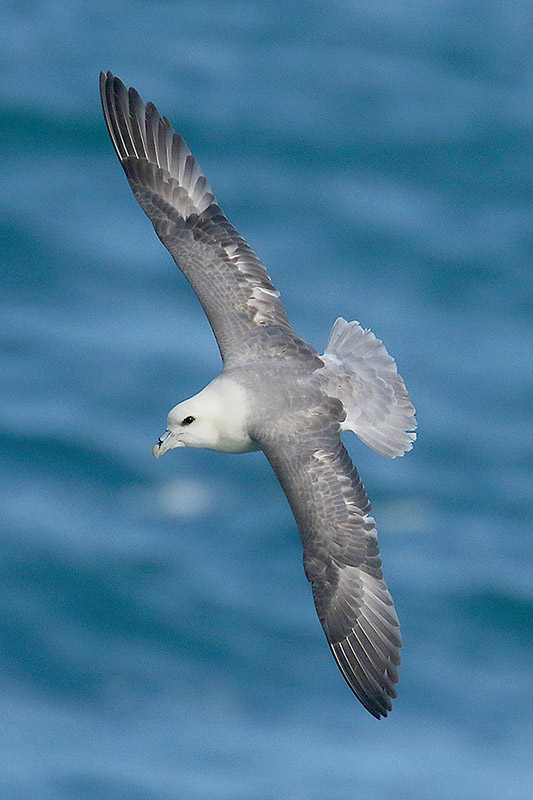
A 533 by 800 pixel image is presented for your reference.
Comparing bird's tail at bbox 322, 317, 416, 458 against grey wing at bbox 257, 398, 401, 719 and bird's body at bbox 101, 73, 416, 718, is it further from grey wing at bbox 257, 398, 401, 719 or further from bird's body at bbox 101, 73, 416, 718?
grey wing at bbox 257, 398, 401, 719

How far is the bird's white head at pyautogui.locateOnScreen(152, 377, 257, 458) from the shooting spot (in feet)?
31.0

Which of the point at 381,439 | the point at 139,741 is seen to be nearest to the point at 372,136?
the point at 139,741

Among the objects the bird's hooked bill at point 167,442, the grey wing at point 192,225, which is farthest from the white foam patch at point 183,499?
the bird's hooked bill at point 167,442

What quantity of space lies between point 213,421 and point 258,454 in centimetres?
1115

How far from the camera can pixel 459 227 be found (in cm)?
2038

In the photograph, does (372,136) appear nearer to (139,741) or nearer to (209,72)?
(209,72)

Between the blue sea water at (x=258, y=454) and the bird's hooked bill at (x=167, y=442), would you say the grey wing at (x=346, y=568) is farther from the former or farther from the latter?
the blue sea water at (x=258, y=454)

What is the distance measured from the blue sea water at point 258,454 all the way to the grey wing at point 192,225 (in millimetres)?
7610

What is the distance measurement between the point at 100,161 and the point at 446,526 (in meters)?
6.32

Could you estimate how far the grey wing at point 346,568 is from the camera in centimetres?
917

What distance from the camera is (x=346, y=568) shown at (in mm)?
9203

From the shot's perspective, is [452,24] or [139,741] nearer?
[139,741]

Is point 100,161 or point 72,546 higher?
point 100,161

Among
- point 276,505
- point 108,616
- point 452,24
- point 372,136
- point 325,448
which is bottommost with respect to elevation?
point 325,448
